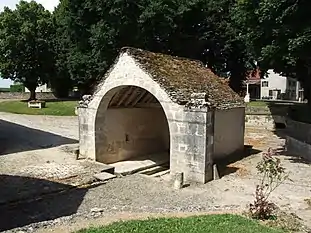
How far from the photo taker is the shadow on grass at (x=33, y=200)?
11234 millimetres

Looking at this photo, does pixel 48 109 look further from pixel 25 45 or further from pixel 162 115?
pixel 162 115

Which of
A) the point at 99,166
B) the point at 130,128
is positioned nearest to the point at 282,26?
the point at 130,128

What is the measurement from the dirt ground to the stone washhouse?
1.14 metres

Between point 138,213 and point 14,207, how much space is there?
4169 millimetres

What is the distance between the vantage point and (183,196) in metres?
13.7

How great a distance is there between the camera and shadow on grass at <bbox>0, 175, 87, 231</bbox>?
11.2 meters

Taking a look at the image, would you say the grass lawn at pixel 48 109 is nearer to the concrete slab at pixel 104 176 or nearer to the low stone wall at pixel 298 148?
the low stone wall at pixel 298 148

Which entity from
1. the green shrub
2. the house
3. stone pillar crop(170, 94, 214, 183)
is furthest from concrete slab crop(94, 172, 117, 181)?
the green shrub

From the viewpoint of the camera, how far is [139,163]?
1950cm

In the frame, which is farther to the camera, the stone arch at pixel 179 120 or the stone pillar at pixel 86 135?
the stone pillar at pixel 86 135

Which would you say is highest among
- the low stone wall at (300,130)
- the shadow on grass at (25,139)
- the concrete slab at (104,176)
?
the low stone wall at (300,130)

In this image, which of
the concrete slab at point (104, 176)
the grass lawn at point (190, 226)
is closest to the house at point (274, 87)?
the concrete slab at point (104, 176)

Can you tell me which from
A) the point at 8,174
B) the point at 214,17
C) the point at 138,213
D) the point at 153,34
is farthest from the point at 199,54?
the point at 138,213

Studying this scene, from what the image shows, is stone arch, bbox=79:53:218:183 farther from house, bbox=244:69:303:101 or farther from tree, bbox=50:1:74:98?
house, bbox=244:69:303:101
